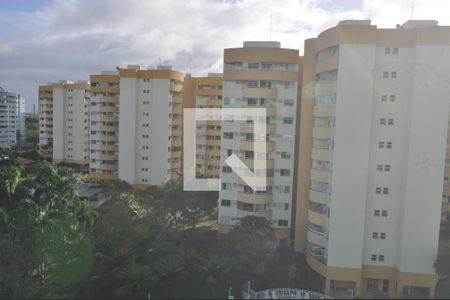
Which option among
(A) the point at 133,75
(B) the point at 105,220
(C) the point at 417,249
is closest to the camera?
(C) the point at 417,249

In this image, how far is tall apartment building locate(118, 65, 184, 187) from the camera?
31453 mm

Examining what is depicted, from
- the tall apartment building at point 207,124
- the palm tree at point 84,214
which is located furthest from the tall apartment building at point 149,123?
the palm tree at point 84,214

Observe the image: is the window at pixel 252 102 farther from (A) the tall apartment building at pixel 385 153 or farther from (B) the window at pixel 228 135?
(A) the tall apartment building at pixel 385 153

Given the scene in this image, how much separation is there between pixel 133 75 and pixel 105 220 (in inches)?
666

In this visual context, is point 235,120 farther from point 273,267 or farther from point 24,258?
point 24,258

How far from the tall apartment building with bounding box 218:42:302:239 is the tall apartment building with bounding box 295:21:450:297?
400 cm

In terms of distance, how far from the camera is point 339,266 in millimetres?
15141

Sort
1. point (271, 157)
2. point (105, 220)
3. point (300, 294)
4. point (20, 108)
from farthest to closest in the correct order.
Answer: point (20, 108)
point (271, 157)
point (105, 220)
point (300, 294)

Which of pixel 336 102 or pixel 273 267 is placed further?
pixel 273 267

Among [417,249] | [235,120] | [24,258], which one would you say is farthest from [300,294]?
[24,258]

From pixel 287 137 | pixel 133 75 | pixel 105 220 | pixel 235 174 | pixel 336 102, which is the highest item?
pixel 133 75

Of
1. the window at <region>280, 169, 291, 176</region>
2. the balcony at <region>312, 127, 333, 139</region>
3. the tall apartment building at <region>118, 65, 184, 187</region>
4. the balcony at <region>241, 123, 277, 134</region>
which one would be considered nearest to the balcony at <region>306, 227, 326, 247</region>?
the window at <region>280, 169, 291, 176</region>

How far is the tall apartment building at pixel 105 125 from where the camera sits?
111 feet

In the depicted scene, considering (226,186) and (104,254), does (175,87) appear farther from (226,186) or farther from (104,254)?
(104,254)
